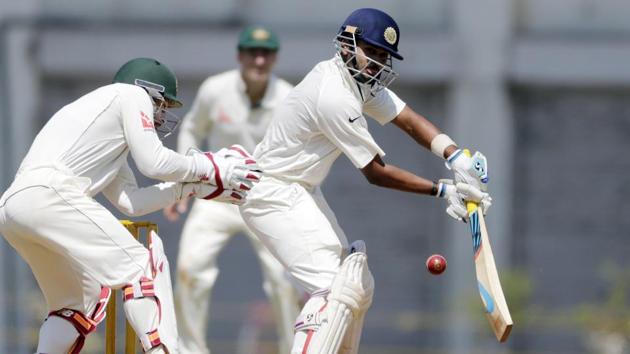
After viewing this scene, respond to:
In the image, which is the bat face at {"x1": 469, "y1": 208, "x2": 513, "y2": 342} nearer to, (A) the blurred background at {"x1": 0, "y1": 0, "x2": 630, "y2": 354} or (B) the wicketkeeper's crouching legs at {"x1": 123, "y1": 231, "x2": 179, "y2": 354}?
(B) the wicketkeeper's crouching legs at {"x1": 123, "y1": 231, "x2": 179, "y2": 354}

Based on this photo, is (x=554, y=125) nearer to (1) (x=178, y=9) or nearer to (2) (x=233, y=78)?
(1) (x=178, y=9)

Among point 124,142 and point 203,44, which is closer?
point 124,142

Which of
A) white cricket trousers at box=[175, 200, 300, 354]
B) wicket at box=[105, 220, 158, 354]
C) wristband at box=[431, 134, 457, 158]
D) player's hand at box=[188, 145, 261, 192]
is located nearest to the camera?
player's hand at box=[188, 145, 261, 192]

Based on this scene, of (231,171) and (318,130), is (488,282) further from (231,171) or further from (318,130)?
(231,171)

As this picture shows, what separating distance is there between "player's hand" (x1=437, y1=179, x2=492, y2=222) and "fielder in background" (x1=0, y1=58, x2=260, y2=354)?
67 cm

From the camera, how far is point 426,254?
10.8 meters

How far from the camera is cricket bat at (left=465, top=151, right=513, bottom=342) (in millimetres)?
5445

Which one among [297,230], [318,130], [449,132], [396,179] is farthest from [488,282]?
[449,132]

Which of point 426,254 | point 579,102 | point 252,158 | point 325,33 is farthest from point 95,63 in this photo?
point 252,158

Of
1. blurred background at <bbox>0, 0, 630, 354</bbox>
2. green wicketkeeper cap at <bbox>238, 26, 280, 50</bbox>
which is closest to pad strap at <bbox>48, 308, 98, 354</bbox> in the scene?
green wicketkeeper cap at <bbox>238, 26, 280, 50</bbox>

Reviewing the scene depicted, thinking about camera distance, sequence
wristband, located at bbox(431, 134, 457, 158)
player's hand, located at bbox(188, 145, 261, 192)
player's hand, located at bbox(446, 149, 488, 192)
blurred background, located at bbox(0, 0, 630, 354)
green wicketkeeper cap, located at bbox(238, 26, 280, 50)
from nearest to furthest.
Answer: player's hand, located at bbox(188, 145, 261, 192), player's hand, located at bbox(446, 149, 488, 192), wristband, located at bbox(431, 134, 457, 158), green wicketkeeper cap, located at bbox(238, 26, 280, 50), blurred background, located at bbox(0, 0, 630, 354)

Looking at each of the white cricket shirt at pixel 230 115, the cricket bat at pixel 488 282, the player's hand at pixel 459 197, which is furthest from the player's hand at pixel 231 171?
the white cricket shirt at pixel 230 115

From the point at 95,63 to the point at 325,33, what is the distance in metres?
1.51

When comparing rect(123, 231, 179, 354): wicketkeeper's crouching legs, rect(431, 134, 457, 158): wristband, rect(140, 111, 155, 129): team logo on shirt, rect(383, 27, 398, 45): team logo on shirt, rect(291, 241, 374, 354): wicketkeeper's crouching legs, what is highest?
rect(383, 27, 398, 45): team logo on shirt
